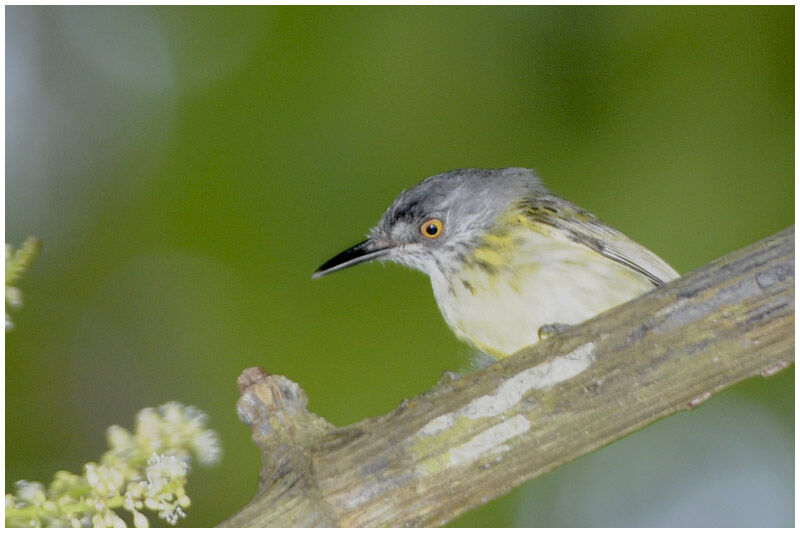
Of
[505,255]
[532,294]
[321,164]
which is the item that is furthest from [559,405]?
[321,164]

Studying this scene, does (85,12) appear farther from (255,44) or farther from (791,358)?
(791,358)

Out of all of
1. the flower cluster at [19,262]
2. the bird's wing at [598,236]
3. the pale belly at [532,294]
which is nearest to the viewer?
the flower cluster at [19,262]

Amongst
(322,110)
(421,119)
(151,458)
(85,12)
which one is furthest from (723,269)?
(85,12)

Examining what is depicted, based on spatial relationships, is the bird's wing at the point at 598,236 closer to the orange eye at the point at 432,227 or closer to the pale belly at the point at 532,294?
the pale belly at the point at 532,294

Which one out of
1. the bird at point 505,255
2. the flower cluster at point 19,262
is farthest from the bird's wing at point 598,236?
the flower cluster at point 19,262

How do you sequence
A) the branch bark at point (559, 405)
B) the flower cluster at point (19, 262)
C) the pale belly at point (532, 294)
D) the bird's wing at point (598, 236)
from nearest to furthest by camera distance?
the flower cluster at point (19, 262), the branch bark at point (559, 405), the pale belly at point (532, 294), the bird's wing at point (598, 236)

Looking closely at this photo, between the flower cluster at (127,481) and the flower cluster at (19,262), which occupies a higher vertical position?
the flower cluster at (19,262)
